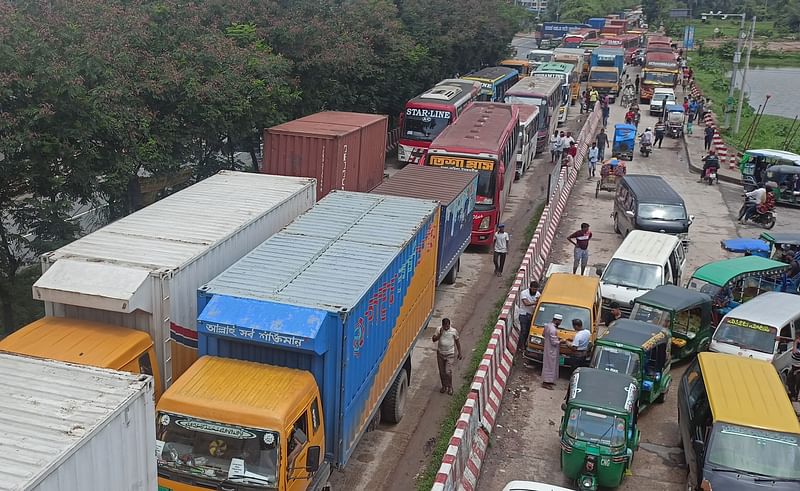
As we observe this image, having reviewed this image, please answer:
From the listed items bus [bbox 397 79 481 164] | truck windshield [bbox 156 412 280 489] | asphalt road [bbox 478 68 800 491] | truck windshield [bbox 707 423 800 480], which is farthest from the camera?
bus [bbox 397 79 481 164]

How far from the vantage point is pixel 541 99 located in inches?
1390

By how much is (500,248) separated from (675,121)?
24.7m

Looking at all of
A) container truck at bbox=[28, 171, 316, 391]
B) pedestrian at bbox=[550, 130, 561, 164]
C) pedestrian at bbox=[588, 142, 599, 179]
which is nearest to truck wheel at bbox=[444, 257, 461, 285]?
container truck at bbox=[28, 171, 316, 391]

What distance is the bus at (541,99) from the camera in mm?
35281

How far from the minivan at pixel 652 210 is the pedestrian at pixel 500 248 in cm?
440

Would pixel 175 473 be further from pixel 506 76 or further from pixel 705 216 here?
pixel 506 76

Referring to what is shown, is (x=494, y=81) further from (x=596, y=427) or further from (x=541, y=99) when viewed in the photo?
(x=596, y=427)

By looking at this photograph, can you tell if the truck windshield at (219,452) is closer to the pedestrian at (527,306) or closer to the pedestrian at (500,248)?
the pedestrian at (527,306)

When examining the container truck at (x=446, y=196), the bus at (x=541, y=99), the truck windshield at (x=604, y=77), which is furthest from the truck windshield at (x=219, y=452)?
the truck windshield at (x=604, y=77)

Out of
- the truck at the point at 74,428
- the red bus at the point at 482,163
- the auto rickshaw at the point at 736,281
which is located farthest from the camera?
the red bus at the point at 482,163

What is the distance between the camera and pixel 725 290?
16.9 m

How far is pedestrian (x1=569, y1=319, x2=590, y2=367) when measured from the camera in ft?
46.6

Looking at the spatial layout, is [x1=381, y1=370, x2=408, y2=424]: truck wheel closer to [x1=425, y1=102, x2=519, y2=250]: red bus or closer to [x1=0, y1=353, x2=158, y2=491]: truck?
[x1=0, y1=353, x2=158, y2=491]: truck

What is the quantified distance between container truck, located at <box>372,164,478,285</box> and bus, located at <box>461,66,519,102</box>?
1889cm
